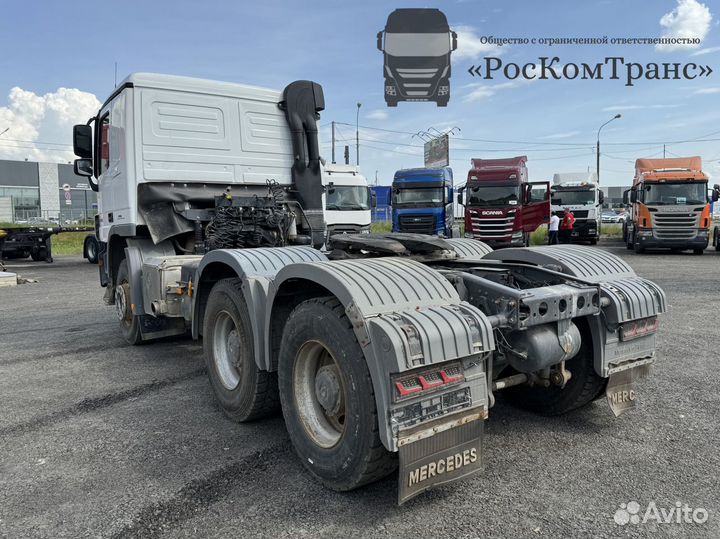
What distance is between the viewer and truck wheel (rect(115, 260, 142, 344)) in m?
6.67

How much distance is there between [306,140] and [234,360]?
11.3ft

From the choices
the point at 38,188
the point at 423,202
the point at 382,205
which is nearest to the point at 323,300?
the point at 423,202

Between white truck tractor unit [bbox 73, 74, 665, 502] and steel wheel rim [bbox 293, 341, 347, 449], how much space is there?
0.04ft

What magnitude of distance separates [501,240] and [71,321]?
16144 mm

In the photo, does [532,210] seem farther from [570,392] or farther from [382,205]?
[382,205]

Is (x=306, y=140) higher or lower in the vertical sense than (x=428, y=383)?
higher

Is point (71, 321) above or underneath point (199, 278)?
underneath

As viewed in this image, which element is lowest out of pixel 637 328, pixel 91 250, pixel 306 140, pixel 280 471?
pixel 280 471

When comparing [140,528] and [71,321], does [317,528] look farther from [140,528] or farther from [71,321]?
[71,321]

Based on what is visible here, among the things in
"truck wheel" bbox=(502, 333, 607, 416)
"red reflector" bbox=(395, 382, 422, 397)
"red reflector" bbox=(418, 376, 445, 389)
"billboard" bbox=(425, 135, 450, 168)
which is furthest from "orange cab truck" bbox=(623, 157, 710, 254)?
"billboard" bbox=(425, 135, 450, 168)

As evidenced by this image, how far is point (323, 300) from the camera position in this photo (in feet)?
Result: 10.3

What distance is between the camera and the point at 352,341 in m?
2.85

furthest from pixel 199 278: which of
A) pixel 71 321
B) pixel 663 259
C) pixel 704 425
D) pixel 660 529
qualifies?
pixel 663 259

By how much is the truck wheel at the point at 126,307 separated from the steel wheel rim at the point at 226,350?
2496mm
